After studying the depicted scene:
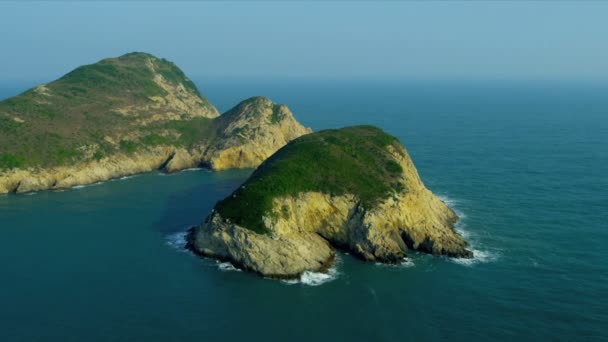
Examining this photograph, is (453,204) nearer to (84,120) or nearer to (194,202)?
(194,202)

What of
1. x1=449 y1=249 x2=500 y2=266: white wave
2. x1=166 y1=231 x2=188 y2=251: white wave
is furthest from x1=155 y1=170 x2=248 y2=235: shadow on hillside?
x1=449 y1=249 x2=500 y2=266: white wave

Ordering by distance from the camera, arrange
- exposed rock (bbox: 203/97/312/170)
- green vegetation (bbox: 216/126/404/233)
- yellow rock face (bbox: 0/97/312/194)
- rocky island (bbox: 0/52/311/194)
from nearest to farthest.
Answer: green vegetation (bbox: 216/126/404/233) → yellow rock face (bbox: 0/97/312/194) → rocky island (bbox: 0/52/311/194) → exposed rock (bbox: 203/97/312/170)

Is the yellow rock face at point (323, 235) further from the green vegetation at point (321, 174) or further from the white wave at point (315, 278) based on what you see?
the green vegetation at point (321, 174)

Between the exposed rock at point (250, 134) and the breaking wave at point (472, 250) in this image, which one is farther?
the exposed rock at point (250, 134)

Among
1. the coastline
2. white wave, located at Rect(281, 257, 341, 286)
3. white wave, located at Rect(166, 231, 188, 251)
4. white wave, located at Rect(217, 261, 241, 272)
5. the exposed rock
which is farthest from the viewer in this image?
the exposed rock

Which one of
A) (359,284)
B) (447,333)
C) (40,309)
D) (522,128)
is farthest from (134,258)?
(522,128)

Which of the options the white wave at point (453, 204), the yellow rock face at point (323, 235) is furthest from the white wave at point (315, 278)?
the white wave at point (453, 204)

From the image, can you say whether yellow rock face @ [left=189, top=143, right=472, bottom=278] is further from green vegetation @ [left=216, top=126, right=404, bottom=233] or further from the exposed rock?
the exposed rock
